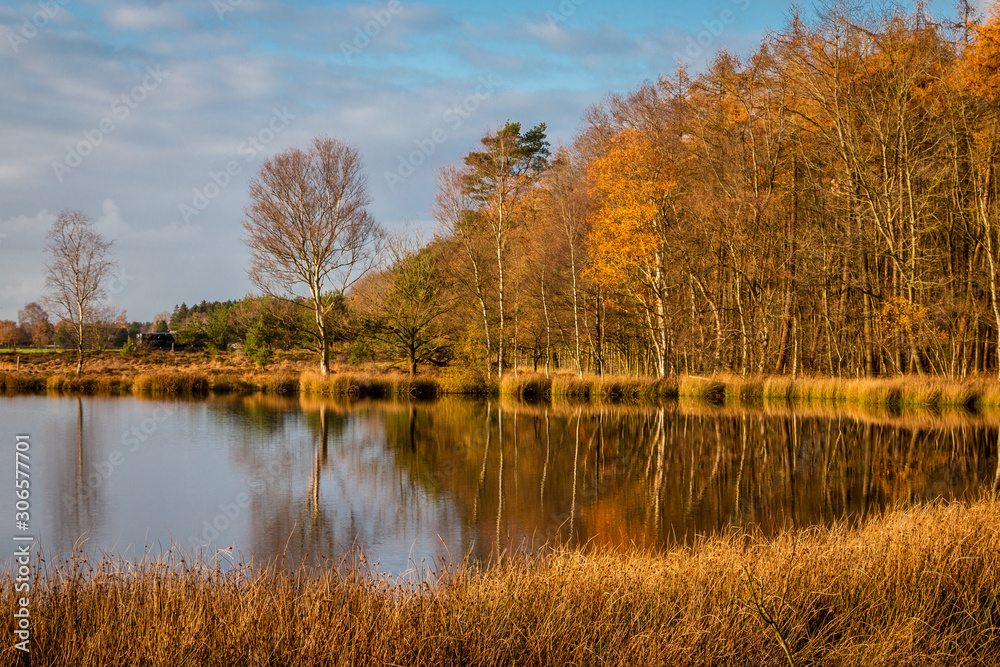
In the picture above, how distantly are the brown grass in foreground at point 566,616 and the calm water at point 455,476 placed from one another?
1.81 meters

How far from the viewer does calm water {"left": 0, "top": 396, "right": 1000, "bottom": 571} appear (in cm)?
912

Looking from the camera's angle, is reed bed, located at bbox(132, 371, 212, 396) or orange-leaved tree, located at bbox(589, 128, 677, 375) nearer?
orange-leaved tree, located at bbox(589, 128, 677, 375)

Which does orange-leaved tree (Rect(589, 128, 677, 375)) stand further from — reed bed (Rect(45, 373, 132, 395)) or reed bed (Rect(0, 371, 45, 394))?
reed bed (Rect(0, 371, 45, 394))

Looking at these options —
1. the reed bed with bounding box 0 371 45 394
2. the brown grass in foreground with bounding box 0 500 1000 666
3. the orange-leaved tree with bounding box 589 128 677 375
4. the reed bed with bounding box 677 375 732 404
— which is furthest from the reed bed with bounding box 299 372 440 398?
the brown grass in foreground with bounding box 0 500 1000 666

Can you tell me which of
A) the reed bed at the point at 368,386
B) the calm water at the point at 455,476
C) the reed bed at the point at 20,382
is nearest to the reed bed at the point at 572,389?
the calm water at the point at 455,476

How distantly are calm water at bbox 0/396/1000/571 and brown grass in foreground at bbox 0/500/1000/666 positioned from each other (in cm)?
181

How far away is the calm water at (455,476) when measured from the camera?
29.9 feet

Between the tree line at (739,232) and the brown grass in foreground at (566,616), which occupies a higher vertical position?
the tree line at (739,232)

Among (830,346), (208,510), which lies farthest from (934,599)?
(830,346)

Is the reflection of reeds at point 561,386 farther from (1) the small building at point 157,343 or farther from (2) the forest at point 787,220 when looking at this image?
(1) the small building at point 157,343

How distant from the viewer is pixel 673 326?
92.2 feet

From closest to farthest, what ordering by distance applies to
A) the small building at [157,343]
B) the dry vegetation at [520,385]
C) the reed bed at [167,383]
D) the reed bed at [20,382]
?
the dry vegetation at [520,385] < the reed bed at [167,383] < the reed bed at [20,382] < the small building at [157,343]

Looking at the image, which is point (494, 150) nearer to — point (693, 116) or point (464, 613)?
point (693, 116)

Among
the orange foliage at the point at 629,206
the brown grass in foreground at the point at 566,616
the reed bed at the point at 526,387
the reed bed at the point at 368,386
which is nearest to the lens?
the brown grass in foreground at the point at 566,616
